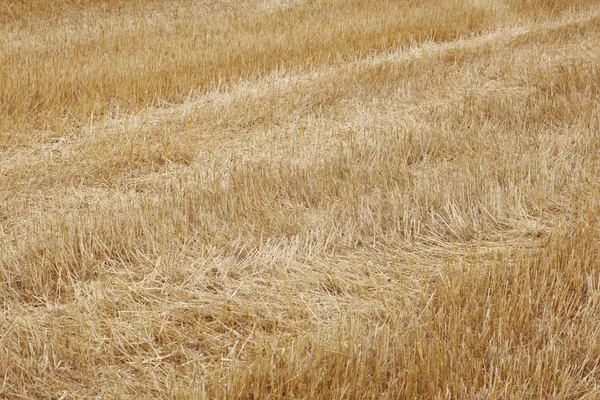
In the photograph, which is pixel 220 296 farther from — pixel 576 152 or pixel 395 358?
pixel 576 152

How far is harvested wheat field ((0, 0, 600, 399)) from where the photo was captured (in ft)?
8.32

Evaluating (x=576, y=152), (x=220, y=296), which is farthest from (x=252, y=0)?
(x=220, y=296)

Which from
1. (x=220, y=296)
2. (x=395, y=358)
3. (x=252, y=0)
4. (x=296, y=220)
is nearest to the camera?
(x=395, y=358)

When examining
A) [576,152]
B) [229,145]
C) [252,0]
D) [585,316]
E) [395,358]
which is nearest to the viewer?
[395,358]

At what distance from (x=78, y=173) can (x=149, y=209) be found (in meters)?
1.03

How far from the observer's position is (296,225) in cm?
372

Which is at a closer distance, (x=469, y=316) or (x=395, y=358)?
(x=395, y=358)

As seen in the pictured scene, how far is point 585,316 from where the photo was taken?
2.74 m

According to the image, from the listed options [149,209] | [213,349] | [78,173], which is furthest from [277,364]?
[78,173]

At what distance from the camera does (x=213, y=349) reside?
277 cm

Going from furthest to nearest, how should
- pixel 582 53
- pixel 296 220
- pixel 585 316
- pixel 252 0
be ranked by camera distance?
pixel 252 0 < pixel 582 53 < pixel 296 220 < pixel 585 316

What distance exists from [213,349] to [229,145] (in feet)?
8.63

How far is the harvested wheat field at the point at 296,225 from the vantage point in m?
2.54

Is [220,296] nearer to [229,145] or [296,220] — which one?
Answer: [296,220]
